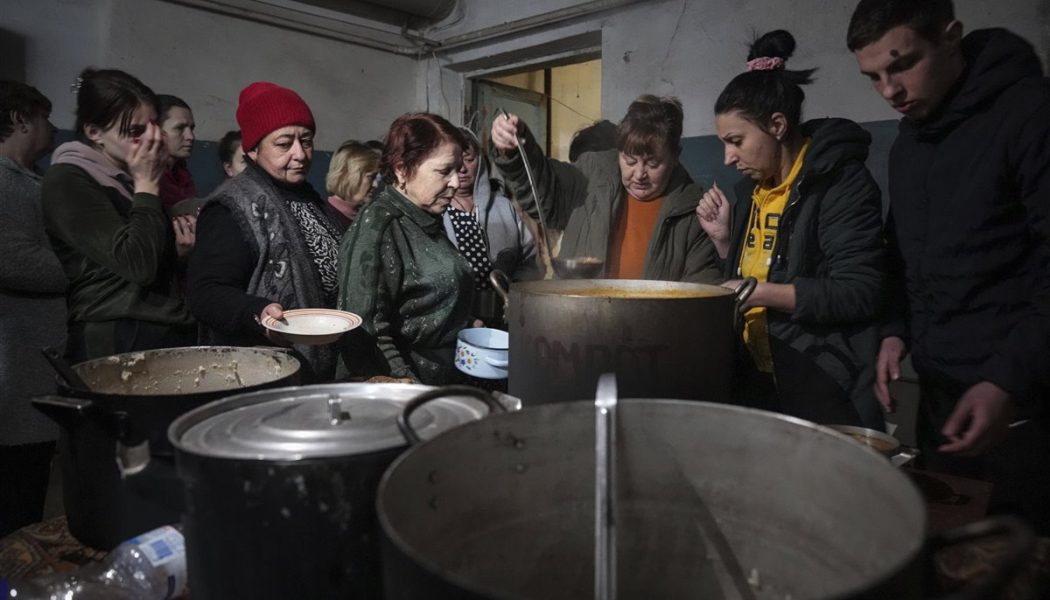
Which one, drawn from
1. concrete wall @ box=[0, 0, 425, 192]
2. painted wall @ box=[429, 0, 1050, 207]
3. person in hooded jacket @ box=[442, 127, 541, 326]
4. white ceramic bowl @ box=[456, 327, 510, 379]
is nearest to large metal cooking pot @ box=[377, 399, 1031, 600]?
white ceramic bowl @ box=[456, 327, 510, 379]

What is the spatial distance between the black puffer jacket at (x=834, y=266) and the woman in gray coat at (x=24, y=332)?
7.12 feet

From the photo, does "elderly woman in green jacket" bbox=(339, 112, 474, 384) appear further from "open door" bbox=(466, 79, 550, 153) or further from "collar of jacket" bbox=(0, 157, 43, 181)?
"open door" bbox=(466, 79, 550, 153)

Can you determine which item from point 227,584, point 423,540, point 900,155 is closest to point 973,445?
point 900,155

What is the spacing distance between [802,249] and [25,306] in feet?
7.74

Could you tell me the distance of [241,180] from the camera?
1.91 meters

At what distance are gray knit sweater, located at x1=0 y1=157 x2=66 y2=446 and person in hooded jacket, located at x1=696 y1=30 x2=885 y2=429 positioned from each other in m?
2.08

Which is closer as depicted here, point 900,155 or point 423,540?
point 423,540

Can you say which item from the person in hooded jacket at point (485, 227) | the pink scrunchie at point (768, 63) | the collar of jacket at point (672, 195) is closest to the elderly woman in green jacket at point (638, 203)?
the collar of jacket at point (672, 195)

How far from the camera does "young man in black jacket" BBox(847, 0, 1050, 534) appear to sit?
134 cm

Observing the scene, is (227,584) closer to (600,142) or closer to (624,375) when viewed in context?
(624,375)

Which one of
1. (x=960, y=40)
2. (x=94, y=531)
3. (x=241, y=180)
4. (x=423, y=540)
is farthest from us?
(x=241, y=180)

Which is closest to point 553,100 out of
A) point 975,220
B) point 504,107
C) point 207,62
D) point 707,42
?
point 504,107

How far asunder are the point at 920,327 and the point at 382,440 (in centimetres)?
152

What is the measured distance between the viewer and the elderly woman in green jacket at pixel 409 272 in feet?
6.06
